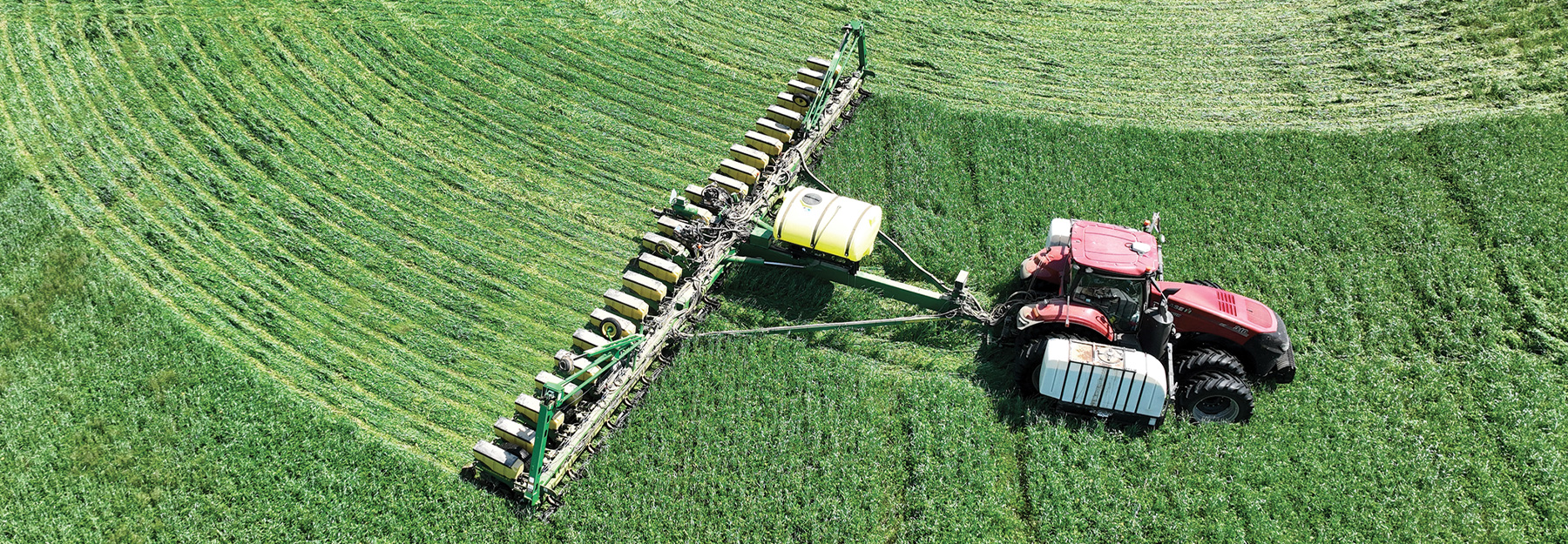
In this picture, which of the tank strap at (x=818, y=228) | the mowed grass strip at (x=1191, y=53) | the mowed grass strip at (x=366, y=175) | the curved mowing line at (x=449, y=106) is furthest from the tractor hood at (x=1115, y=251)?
the curved mowing line at (x=449, y=106)

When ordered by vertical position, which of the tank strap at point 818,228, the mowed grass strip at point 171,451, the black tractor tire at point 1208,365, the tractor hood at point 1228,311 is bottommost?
the mowed grass strip at point 171,451

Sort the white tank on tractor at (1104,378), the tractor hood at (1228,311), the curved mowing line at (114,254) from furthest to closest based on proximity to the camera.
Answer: the curved mowing line at (114,254) < the tractor hood at (1228,311) < the white tank on tractor at (1104,378)

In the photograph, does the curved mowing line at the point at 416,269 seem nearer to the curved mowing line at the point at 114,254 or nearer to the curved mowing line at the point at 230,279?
the curved mowing line at the point at 230,279

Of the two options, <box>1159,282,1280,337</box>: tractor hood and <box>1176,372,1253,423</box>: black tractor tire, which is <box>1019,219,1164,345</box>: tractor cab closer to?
<box>1159,282,1280,337</box>: tractor hood

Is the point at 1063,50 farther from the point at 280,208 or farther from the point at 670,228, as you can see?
the point at 280,208

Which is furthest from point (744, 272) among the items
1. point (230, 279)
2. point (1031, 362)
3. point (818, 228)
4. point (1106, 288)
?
point (230, 279)

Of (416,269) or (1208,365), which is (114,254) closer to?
(416,269)

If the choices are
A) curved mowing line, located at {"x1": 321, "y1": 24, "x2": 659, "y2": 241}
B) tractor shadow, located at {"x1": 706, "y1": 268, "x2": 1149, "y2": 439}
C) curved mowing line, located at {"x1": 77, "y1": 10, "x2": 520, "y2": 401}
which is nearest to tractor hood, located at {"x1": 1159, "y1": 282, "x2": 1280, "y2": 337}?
tractor shadow, located at {"x1": 706, "y1": 268, "x2": 1149, "y2": 439}

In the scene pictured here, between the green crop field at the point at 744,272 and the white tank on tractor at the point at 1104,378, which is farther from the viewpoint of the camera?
the white tank on tractor at the point at 1104,378
